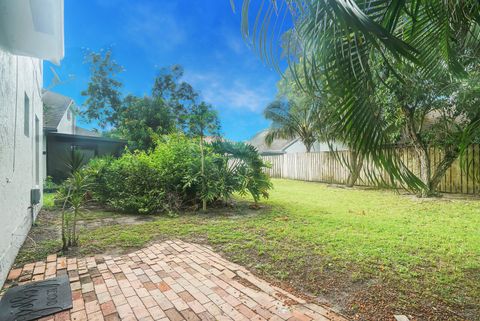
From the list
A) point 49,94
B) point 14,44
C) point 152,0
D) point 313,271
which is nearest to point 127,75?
point 49,94

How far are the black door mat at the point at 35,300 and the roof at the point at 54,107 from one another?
38.1 ft

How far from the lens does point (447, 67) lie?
2244 millimetres

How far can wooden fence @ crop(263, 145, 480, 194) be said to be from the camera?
8.10 m

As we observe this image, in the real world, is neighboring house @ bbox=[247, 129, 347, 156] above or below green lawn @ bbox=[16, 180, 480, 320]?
above

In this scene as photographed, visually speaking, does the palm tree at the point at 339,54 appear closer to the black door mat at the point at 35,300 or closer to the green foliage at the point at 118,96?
the black door mat at the point at 35,300

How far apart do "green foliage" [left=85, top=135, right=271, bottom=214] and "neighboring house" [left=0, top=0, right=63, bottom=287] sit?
2224 mm

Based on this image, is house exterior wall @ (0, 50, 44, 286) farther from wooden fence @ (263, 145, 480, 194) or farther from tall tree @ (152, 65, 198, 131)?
tall tree @ (152, 65, 198, 131)

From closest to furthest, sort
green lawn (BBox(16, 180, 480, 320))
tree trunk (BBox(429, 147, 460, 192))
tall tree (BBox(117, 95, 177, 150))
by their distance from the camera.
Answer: green lawn (BBox(16, 180, 480, 320)), tree trunk (BBox(429, 147, 460, 192)), tall tree (BBox(117, 95, 177, 150))

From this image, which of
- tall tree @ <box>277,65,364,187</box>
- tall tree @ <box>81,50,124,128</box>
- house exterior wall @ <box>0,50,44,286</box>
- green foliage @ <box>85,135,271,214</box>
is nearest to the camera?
tall tree @ <box>277,65,364,187</box>

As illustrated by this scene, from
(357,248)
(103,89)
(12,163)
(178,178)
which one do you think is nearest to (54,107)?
(103,89)

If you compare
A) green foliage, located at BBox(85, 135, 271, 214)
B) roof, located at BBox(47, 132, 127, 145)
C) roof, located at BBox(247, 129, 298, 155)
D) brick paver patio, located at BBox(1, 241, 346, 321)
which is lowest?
brick paver patio, located at BBox(1, 241, 346, 321)

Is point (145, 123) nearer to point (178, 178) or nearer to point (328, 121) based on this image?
point (178, 178)

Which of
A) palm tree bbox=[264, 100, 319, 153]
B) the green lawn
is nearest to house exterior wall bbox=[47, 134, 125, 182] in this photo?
the green lawn

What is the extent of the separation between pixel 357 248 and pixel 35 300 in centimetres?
373
